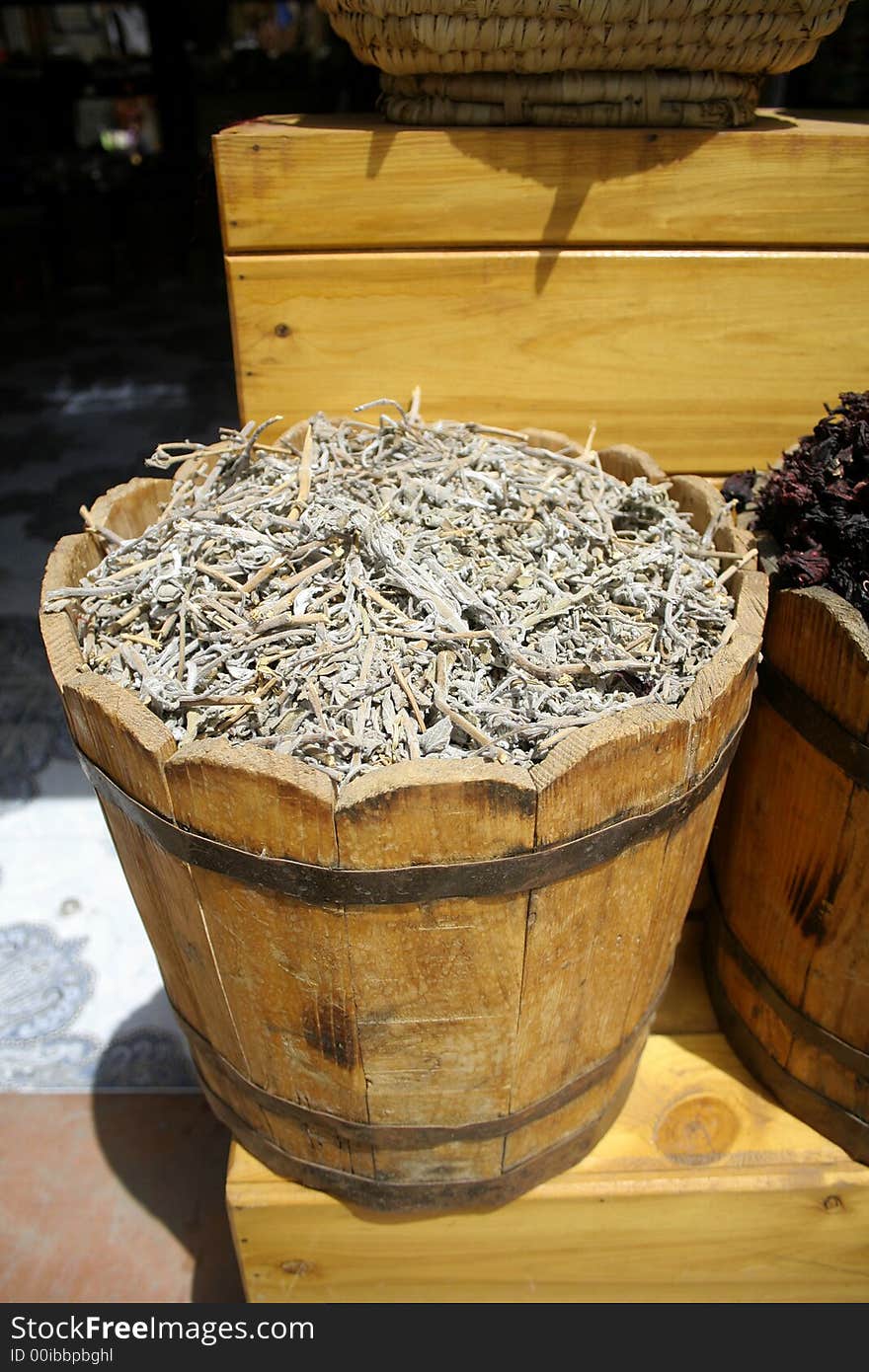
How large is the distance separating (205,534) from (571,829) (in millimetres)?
747

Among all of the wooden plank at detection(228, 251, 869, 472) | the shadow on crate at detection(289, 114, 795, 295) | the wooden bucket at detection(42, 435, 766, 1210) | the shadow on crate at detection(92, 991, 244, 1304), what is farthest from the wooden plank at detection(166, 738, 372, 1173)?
the shadow on crate at detection(289, 114, 795, 295)

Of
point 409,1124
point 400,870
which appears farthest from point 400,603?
point 409,1124

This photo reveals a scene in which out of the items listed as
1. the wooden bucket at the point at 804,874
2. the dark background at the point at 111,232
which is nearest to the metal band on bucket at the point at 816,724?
the wooden bucket at the point at 804,874

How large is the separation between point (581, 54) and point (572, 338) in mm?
485

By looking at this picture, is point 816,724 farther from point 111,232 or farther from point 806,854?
point 111,232

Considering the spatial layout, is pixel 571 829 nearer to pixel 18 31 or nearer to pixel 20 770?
pixel 20 770

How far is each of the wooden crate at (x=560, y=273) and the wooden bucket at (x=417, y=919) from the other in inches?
23.4

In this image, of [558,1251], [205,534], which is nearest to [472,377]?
[205,534]

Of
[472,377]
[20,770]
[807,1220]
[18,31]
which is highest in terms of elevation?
[18,31]

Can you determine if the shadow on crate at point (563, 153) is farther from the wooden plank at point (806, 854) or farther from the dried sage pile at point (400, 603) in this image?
the wooden plank at point (806, 854)

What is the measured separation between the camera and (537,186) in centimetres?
182

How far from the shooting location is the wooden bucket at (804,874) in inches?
54.7

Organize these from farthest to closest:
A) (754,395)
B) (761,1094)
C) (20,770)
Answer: (20,770), (754,395), (761,1094)

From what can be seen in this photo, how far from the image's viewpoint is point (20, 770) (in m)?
3.12
